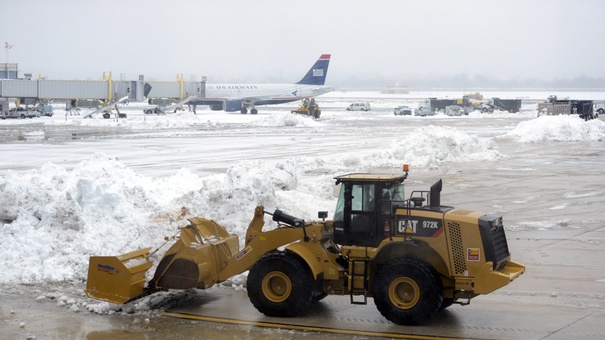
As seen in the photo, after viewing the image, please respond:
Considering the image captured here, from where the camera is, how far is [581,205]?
23.6m

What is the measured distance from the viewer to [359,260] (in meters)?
10.8

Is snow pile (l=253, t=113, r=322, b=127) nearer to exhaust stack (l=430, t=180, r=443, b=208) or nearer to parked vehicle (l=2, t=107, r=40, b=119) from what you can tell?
parked vehicle (l=2, t=107, r=40, b=119)

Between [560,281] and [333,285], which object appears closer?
[333,285]

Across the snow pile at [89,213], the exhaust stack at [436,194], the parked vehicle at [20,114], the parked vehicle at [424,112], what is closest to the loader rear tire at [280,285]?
the exhaust stack at [436,194]

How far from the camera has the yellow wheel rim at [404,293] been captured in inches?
413

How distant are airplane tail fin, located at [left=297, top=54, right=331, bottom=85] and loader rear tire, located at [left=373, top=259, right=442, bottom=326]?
3660 inches

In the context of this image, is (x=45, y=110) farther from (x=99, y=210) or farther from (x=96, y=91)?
(x=99, y=210)

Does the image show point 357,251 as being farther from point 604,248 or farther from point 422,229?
point 604,248

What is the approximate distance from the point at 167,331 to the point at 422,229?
12.2 ft

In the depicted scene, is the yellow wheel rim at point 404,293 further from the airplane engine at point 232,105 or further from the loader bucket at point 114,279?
the airplane engine at point 232,105

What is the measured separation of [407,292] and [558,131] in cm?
4360

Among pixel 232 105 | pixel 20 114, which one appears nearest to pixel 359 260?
pixel 20 114

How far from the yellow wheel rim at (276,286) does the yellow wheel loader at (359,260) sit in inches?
0.6

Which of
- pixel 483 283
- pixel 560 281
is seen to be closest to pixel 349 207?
pixel 483 283
